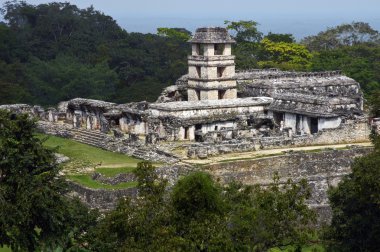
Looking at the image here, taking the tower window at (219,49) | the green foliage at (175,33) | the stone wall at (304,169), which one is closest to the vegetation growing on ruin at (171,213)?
the stone wall at (304,169)

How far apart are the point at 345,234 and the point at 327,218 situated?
199 inches

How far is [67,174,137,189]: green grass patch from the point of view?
32.2 m

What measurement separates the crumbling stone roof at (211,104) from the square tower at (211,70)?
241cm

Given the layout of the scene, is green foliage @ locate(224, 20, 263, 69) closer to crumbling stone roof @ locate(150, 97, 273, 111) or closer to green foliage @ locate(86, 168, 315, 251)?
crumbling stone roof @ locate(150, 97, 273, 111)

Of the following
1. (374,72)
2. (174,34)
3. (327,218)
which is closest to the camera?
(327,218)

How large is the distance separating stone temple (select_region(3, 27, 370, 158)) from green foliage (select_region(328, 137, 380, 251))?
25.2ft

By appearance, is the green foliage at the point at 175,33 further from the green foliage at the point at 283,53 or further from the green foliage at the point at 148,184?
the green foliage at the point at 148,184

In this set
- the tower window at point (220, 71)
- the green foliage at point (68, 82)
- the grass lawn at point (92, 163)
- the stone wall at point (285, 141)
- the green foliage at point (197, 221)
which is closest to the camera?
the green foliage at point (197, 221)

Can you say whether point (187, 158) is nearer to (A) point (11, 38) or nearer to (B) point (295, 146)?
(B) point (295, 146)

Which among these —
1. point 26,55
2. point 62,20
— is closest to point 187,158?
point 26,55

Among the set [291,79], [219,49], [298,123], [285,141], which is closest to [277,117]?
[298,123]

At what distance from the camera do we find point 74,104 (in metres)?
44.1

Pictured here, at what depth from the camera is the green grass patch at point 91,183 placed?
1268 inches

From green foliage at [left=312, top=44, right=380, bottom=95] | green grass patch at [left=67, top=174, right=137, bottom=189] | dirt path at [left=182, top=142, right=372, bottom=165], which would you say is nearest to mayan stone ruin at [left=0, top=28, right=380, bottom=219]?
dirt path at [left=182, top=142, right=372, bottom=165]
